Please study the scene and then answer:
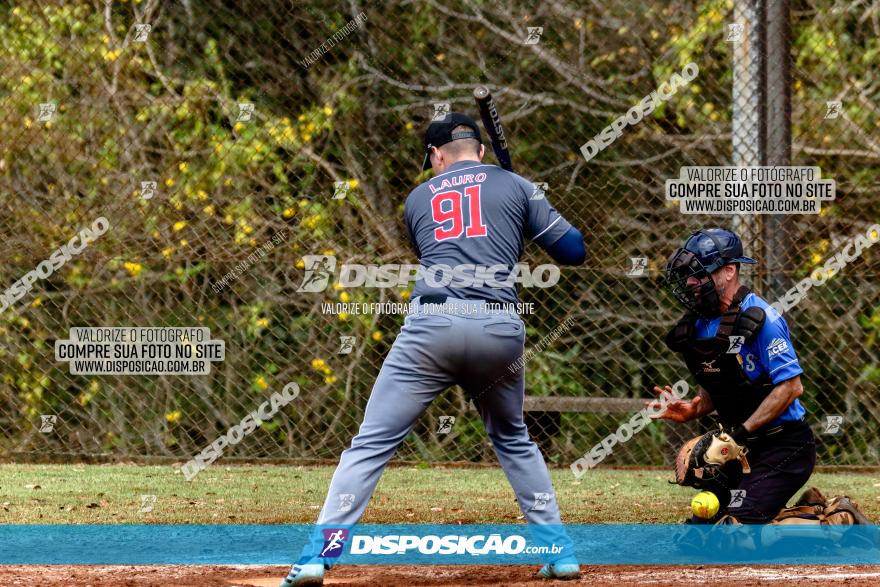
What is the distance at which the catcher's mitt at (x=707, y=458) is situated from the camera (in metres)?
5.30

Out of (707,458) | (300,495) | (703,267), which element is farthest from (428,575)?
(300,495)

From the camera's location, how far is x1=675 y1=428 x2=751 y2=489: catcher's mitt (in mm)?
5297

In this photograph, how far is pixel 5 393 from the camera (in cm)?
916

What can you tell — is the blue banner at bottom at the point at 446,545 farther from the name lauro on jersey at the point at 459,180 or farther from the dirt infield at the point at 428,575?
the name lauro on jersey at the point at 459,180

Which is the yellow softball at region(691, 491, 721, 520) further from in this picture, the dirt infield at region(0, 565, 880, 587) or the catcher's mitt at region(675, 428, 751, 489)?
the dirt infield at region(0, 565, 880, 587)

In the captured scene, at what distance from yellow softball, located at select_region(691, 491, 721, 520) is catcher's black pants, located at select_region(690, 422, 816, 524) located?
0.15 feet

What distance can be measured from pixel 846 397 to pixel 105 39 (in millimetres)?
6215

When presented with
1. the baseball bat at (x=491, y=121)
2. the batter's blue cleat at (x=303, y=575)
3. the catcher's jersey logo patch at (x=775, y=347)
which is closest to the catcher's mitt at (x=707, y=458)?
the catcher's jersey logo patch at (x=775, y=347)

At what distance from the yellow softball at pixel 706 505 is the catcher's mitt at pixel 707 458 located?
0.34 feet

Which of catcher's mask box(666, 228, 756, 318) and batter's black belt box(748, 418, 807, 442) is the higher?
catcher's mask box(666, 228, 756, 318)

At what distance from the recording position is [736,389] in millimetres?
Answer: 5418

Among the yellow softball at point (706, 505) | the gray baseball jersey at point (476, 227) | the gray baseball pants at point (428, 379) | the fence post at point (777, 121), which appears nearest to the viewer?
the gray baseball pants at point (428, 379)

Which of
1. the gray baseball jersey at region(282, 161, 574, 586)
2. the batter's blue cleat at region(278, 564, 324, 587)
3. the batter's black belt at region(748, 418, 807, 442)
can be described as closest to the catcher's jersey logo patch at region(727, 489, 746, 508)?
the batter's black belt at region(748, 418, 807, 442)

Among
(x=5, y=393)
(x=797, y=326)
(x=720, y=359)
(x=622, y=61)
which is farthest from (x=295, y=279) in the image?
(x=720, y=359)
